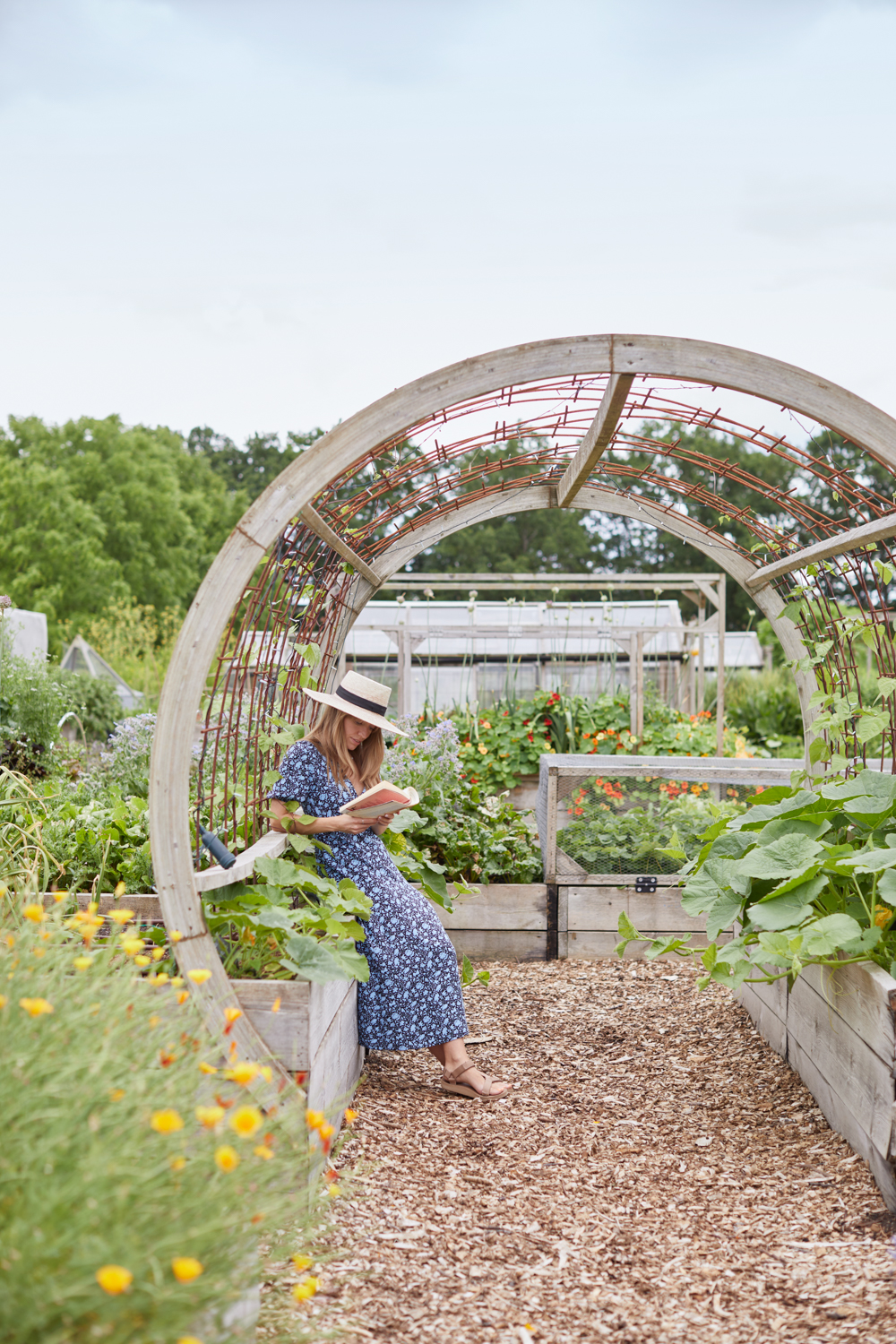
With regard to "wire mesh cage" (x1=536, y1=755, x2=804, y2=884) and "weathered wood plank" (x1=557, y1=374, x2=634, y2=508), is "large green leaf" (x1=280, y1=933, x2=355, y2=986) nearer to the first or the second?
"weathered wood plank" (x1=557, y1=374, x2=634, y2=508)

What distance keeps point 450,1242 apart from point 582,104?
263 inches

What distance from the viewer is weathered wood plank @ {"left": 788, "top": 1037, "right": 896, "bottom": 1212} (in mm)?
2168

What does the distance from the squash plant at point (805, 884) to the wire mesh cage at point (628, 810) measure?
1376mm

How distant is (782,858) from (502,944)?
6.73 ft

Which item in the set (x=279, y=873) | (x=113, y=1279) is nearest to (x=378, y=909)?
(x=279, y=873)

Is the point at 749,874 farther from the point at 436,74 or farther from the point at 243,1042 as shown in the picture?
the point at 436,74

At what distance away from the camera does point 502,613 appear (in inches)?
513

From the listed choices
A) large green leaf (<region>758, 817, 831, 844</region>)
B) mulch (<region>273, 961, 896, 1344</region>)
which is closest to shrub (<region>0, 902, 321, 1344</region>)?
mulch (<region>273, 961, 896, 1344</region>)

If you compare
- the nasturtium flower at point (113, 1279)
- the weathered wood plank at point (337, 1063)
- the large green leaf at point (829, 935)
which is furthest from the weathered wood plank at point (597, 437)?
the nasturtium flower at point (113, 1279)

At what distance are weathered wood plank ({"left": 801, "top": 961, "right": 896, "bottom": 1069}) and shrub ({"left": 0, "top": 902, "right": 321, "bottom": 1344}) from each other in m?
1.42

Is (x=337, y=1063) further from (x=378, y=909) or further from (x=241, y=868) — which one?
(x=241, y=868)

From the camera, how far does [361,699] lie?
3.03 metres

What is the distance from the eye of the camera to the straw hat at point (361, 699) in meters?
2.96

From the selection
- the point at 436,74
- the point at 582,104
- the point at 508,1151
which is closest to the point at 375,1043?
the point at 508,1151
